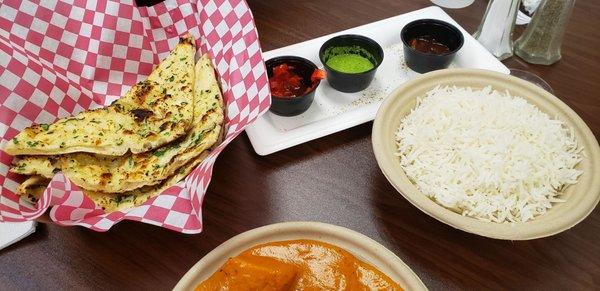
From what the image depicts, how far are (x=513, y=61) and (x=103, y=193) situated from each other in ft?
6.09

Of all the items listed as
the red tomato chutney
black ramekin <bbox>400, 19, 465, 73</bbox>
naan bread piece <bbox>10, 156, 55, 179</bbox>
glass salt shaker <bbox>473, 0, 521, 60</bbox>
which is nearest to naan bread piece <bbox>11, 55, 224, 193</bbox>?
naan bread piece <bbox>10, 156, 55, 179</bbox>

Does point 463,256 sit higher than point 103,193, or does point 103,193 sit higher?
point 103,193

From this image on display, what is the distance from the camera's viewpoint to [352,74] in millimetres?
1849

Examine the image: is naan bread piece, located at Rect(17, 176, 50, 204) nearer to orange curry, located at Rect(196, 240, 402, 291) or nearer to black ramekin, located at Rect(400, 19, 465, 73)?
orange curry, located at Rect(196, 240, 402, 291)

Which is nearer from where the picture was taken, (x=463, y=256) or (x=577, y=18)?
(x=463, y=256)

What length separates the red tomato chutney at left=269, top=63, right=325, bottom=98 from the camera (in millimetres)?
1840

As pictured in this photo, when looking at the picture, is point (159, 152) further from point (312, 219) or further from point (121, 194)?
point (312, 219)

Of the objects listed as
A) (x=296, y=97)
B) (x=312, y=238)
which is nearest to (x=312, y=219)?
(x=312, y=238)

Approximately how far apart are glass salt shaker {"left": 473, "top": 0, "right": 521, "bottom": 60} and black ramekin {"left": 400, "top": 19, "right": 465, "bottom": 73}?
0.20 m

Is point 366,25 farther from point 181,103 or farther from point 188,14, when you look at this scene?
point 181,103

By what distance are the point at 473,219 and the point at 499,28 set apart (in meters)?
1.15

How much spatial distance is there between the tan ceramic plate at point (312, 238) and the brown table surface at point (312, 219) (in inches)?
8.1

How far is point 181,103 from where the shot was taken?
1.72m

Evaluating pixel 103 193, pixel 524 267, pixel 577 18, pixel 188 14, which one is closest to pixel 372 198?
pixel 524 267
